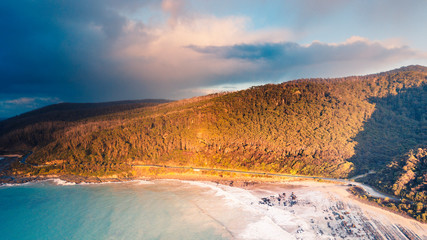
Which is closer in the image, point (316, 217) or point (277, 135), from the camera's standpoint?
point (316, 217)

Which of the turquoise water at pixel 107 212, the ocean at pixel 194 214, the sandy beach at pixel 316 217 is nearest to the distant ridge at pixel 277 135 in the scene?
the ocean at pixel 194 214

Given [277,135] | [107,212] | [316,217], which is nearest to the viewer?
[316,217]

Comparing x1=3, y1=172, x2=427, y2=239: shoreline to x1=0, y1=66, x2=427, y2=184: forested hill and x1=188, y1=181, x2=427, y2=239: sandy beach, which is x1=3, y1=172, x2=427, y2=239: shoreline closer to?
x1=188, y1=181, x2=427, y2=239: sandy beach

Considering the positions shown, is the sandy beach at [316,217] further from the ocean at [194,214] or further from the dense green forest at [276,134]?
the dense green forest at [276,134]

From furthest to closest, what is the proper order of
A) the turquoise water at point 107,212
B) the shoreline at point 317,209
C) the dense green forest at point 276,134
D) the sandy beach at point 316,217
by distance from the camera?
the dense green forest at point 276,134, the turquoise water at point 107,212, the shoreline at point 317,209, the sandy beach at point 316,217

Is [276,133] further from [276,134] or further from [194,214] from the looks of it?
[194,214]

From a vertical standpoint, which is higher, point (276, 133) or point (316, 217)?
point (276, 133)

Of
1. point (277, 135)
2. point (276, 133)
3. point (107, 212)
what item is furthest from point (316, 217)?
point (107, 212)
